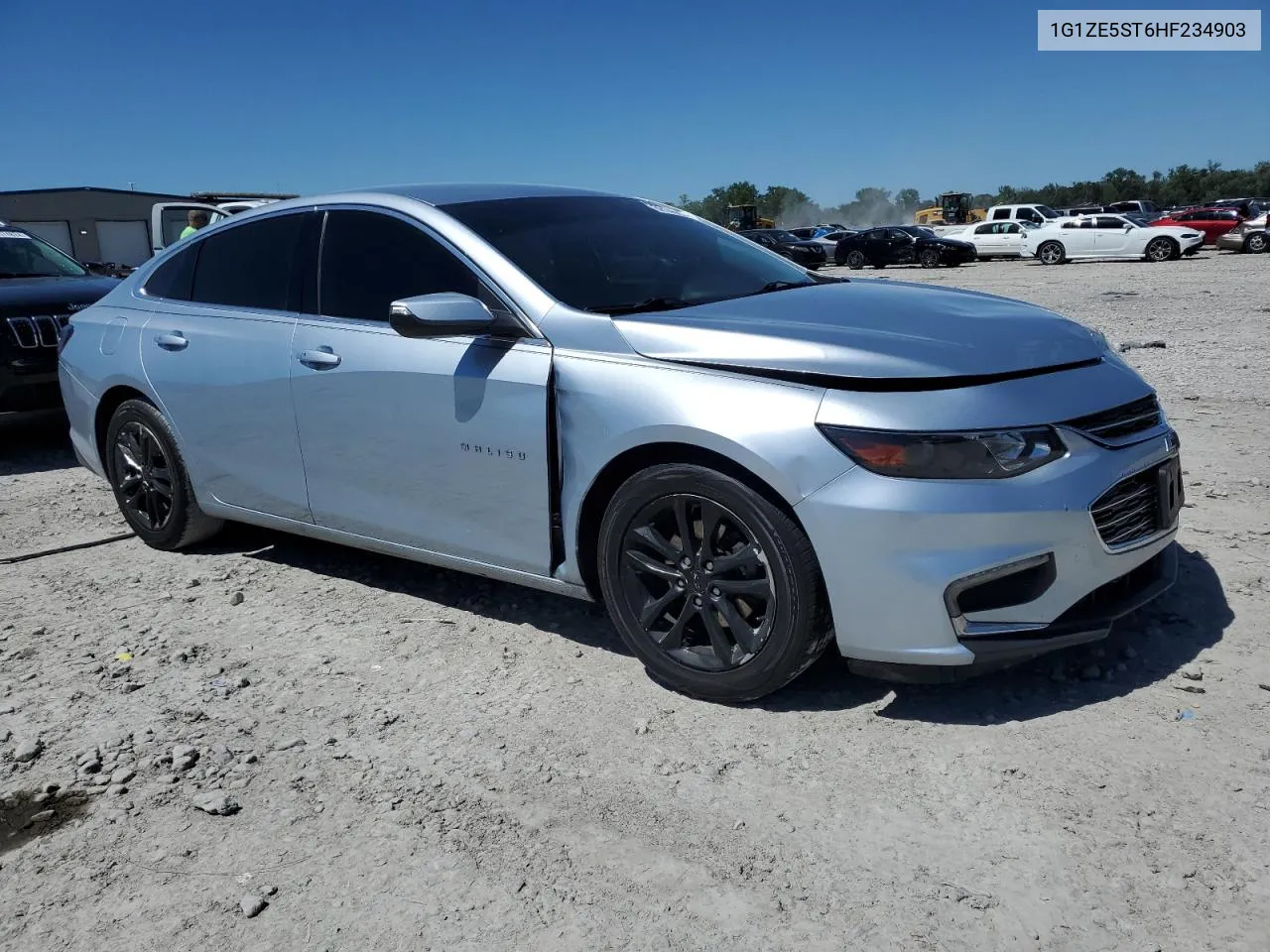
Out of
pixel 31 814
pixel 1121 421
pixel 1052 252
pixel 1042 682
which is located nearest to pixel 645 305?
pixel 1121 421

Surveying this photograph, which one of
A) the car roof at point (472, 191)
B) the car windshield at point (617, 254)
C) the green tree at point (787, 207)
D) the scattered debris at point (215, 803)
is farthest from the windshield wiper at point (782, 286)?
the green tree at point (787, 207)

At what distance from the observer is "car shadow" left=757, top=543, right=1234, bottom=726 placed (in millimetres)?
3355

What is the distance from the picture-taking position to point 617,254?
164 inches

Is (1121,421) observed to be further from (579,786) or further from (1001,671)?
(579,786)

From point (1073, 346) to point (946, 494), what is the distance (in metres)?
0.88

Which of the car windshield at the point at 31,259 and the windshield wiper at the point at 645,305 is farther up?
the car windshield at the point at 31,259

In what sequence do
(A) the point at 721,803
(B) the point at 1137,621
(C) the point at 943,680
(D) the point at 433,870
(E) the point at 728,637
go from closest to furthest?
1. (D) the point at 433,870
2. (A) the point at 721,803
3. (C) the point at 943,680
4. (E) the point at 728,637
5. (B) the point at 1137,621

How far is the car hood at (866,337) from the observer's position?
3.14 m

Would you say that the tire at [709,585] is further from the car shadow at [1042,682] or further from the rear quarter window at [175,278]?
the rear quarter window at [175,278]

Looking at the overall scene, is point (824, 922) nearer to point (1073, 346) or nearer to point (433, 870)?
point (433, 870)

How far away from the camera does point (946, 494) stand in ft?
9.80

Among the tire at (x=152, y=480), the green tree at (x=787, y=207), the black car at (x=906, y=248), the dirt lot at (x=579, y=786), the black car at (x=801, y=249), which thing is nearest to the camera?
the dirt lot at (x=579, y=786)

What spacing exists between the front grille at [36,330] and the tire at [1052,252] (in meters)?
30.1

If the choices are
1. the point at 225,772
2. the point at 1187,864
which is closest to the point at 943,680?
the point at 1187,864
